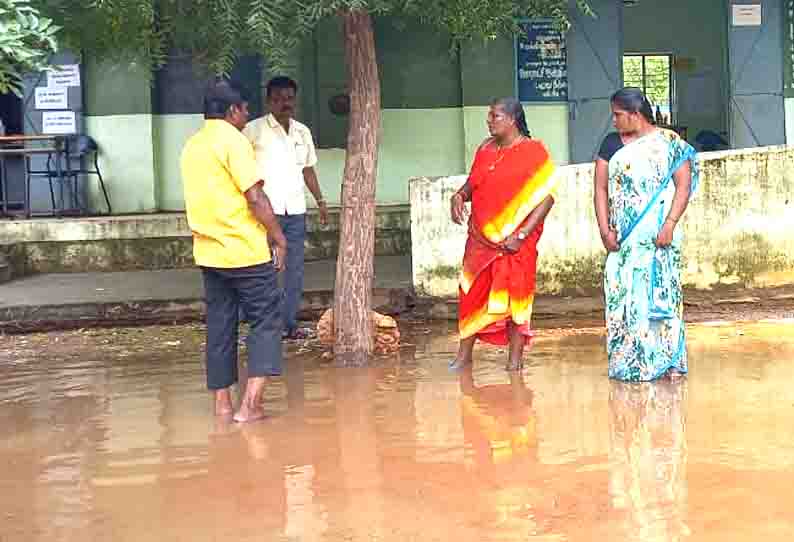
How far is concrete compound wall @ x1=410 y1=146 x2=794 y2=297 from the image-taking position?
9.66 meters

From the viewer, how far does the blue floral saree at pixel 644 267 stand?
22.2 ft

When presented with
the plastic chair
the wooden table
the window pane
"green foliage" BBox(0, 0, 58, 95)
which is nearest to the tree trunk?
"green foliage" BBox(0, 0, 58, 95)

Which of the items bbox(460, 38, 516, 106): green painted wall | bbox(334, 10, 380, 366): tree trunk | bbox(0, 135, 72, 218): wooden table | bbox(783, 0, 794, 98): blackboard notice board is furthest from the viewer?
bbox(783, 0, 794, 98): blackboard notice board

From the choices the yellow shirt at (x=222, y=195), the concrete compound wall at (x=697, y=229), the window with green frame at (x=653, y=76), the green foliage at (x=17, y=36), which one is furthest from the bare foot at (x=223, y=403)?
the window with green frame at (x=653, y=76)

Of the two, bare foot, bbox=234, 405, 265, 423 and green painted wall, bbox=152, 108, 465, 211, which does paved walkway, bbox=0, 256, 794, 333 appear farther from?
bare foot, bbox=234, 405, 265, 423

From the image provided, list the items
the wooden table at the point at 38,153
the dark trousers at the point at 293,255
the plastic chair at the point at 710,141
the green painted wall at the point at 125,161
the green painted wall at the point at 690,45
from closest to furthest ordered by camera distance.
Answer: the dark trousers at the point at 293,255, the wooden table at the point at 38,153, the green painted wall at the point at 125,161, the plastic chair at the point at 710,141, the green painted wall at the point at 690,45

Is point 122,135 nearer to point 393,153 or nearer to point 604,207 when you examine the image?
point 393,153

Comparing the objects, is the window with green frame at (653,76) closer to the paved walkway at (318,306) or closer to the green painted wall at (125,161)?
the green painted wall at (125,161)

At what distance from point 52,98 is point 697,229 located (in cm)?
665

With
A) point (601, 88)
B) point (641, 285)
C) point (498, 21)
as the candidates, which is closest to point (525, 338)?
point (641, 285)

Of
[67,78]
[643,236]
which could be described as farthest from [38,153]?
→ [643,236]

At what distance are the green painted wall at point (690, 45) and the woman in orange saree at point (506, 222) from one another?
460 inches

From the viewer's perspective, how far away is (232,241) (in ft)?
19.9

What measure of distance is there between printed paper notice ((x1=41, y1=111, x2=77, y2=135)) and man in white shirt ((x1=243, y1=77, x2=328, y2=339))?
16.5 ft
